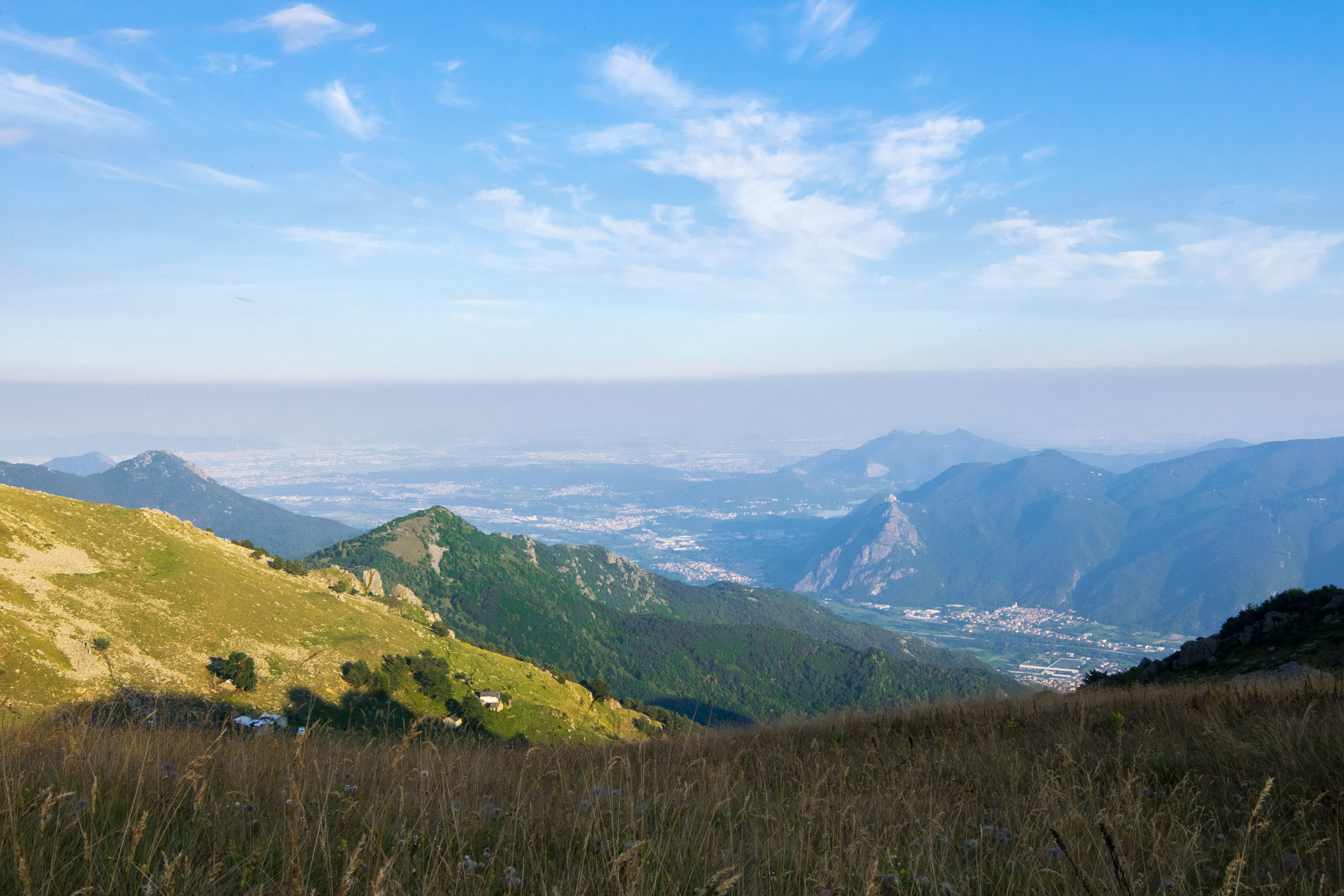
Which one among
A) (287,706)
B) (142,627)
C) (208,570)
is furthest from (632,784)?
(208,570)

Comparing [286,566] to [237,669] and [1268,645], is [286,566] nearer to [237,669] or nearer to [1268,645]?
[237,669]

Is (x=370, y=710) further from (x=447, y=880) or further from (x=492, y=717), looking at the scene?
(x=447, y=880)

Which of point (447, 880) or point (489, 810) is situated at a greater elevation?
point (447, 880)

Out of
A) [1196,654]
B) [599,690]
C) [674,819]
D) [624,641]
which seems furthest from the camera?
[624,641]

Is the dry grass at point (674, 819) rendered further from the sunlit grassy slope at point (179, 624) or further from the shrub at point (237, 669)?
the shrub at point (237, 669)

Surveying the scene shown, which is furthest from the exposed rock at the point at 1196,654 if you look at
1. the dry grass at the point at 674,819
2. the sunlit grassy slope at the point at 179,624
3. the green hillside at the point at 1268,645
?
the sunlit grassy slope at the point at 179,624

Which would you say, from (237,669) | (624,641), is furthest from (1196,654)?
(624,641)
